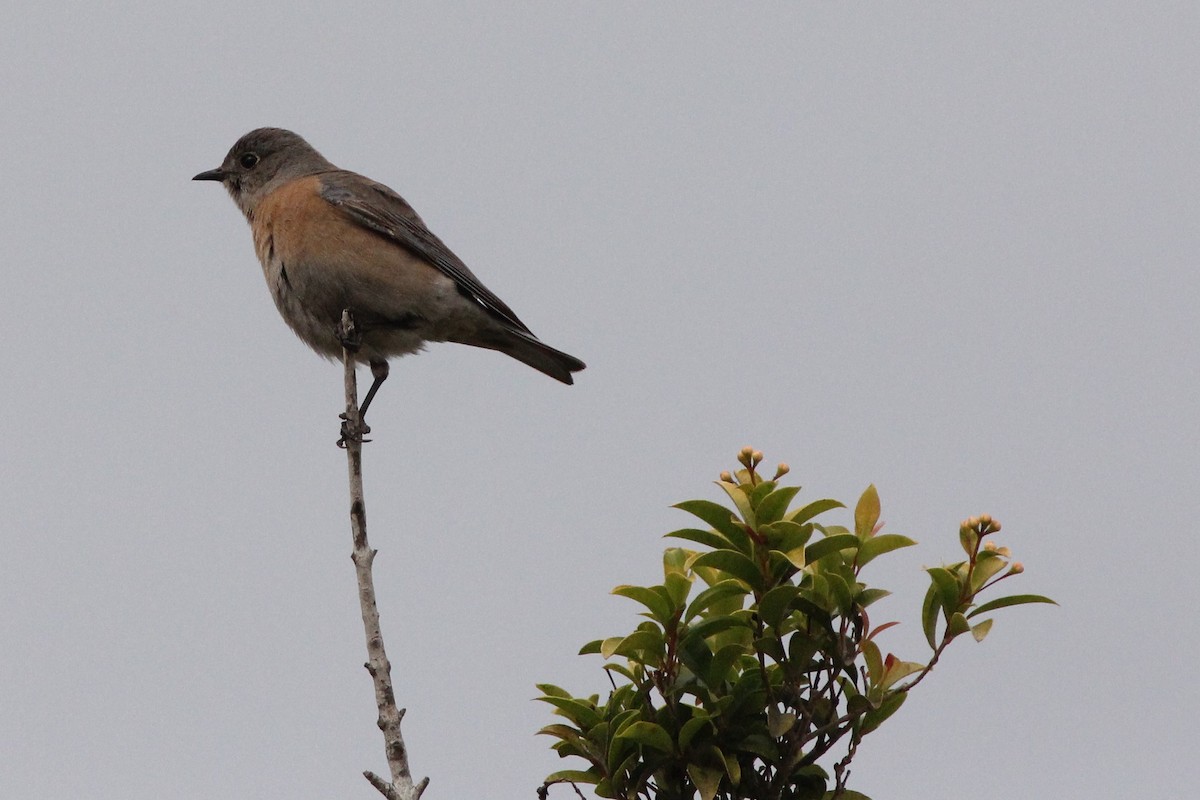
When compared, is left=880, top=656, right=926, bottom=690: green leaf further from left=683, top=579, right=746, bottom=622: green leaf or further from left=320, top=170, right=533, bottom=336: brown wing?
left=320, top=170, right=533, bottom=336: brown wing

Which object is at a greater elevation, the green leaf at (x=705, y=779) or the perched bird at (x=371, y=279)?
the perched bird at (x=371, y=279)

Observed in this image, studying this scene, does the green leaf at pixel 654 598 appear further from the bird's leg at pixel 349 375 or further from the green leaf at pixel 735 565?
the bird's leg at pixel 349 375

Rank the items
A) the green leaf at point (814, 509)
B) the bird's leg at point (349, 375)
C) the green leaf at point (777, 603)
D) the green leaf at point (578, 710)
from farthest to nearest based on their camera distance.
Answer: the bird's leg at point (349, 375) < the green leaf at point (578, 710) < the green leaf at point (814, 509) < the green leaf at point (777, 603)

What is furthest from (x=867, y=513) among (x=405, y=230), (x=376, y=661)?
(x=405, y=230)

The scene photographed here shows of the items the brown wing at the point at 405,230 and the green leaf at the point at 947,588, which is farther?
the brown wing at the point at 405,230

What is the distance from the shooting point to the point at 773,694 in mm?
3590

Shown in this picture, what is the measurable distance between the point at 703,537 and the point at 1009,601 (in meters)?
0.79

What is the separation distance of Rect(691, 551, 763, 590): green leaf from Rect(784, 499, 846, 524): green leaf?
0.16m

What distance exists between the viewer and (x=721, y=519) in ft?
11.7

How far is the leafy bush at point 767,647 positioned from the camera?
→ 3.52m

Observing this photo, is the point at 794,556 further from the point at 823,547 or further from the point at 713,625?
the point at 713,625

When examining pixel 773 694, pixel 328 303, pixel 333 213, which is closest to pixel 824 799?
pixel 773 694

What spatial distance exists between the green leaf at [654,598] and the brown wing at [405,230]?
18.3 feet

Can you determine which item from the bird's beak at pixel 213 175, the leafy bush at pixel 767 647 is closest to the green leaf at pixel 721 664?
the leafy bush at pixel 767 647
